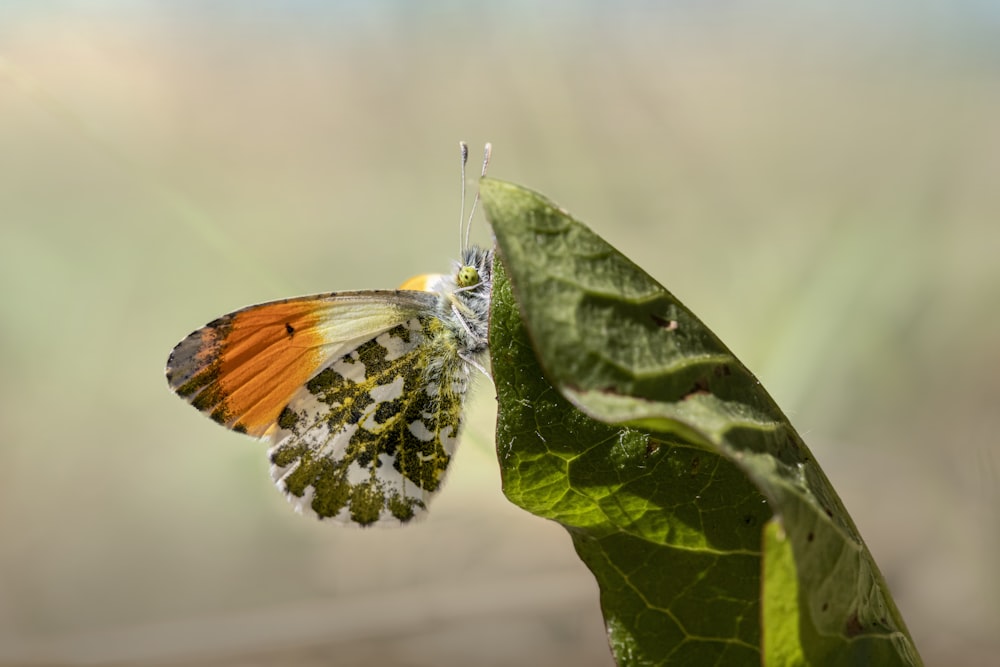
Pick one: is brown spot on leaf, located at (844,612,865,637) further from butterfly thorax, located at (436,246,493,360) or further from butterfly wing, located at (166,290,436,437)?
butterfly wing, located at (166,290,436,437)

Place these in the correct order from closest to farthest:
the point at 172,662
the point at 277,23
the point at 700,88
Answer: the point at 172,662, the point at 700,88, the point at 277,23

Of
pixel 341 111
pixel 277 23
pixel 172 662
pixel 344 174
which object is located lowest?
pixel 172 662

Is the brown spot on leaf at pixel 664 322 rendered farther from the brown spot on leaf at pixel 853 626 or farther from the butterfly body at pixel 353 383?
the butterfly body at pixel 353 383

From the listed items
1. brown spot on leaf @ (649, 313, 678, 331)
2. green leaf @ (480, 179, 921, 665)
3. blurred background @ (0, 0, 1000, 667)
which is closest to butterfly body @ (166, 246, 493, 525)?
green leaf @ (480, 179, 921, 665)

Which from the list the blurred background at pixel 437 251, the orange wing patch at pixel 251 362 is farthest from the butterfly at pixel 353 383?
the blurred background at pixel 437 251

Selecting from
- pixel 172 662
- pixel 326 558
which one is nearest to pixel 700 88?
pixel 326 558

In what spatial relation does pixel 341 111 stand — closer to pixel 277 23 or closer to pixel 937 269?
pixel 277 23
